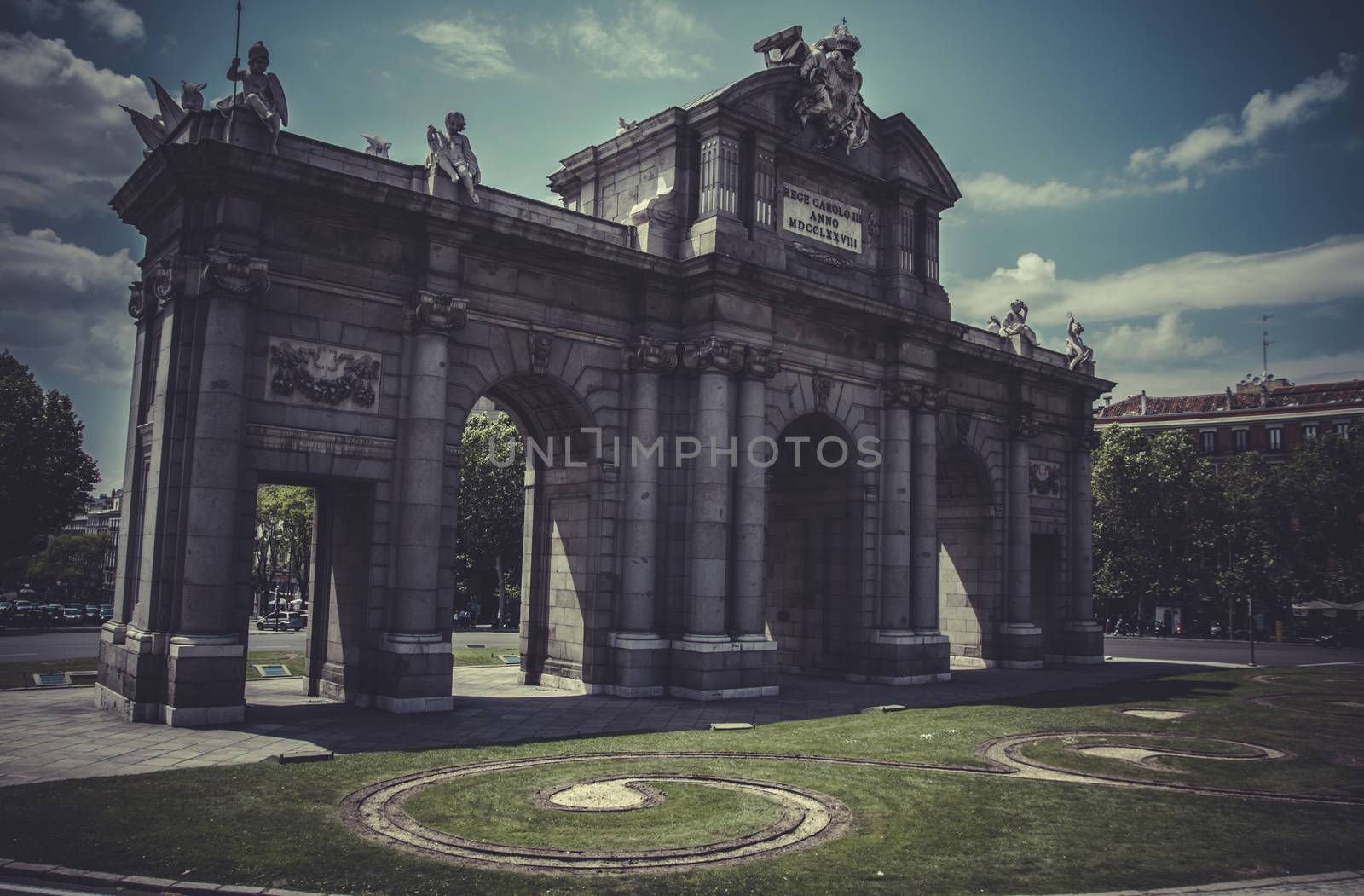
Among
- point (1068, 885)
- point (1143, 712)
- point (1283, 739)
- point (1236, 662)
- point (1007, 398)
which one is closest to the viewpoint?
point (1068, 885)

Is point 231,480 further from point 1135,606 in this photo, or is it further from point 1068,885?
point 1135,606

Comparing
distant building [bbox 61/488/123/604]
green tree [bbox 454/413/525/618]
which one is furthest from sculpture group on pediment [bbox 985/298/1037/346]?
distant building [bbox 61/488/123/604]

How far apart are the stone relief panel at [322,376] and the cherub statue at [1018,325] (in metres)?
25.3

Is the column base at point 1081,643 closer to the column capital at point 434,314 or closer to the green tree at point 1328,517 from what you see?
the column capital at point 434,314

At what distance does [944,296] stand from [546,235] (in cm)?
1464

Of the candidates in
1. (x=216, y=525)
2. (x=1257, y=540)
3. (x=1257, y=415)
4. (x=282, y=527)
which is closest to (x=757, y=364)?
(x=216, y=525)

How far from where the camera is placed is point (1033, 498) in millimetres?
37594

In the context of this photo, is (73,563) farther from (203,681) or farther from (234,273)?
(234,273)

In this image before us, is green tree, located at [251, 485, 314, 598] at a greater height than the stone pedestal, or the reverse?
green tree, located at [251, 485, 314, 598]

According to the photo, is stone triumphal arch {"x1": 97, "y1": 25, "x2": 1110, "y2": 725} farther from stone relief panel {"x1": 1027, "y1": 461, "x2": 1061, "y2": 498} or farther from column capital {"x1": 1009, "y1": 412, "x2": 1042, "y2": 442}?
stone relief panel {"x1": 1027, "y1": 461, "x2": 1061, "y2": 498}

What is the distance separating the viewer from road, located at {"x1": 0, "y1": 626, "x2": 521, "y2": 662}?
35.2m

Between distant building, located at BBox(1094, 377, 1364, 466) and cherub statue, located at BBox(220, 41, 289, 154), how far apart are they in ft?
223

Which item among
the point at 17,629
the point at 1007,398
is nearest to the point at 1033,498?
the point at 1007,398

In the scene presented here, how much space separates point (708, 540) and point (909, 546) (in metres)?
8.01
